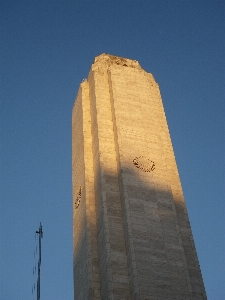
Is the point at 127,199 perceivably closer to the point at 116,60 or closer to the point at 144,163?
the point at 144,163

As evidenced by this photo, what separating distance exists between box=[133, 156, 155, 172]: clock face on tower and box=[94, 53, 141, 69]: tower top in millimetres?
12764

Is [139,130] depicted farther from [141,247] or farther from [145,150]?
[141,247]

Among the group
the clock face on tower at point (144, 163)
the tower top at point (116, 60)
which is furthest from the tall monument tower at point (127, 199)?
the tower top at point (116, 60)

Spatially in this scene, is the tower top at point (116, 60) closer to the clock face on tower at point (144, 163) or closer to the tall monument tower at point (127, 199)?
the tall monument tower at point (127, 199)

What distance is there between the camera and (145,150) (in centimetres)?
3350

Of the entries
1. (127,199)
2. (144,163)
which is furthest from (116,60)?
(127,199)

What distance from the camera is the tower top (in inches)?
1686

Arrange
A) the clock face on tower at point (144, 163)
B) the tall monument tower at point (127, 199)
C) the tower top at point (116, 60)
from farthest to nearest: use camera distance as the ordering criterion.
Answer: the tower top at point (116, 60) < the clock face on tower at point (144, 163) < the tall monument tower at point (127, 199)

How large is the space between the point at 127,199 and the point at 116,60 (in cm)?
1746

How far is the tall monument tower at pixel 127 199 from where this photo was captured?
26.4 metres

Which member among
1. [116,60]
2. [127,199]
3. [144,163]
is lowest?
[127,199]

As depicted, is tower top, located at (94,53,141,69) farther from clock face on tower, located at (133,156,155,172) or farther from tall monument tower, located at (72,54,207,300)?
clock face on tower, located at (133,156,155,172)

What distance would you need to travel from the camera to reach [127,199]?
29625mm

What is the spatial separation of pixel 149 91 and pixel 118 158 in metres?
9.22
